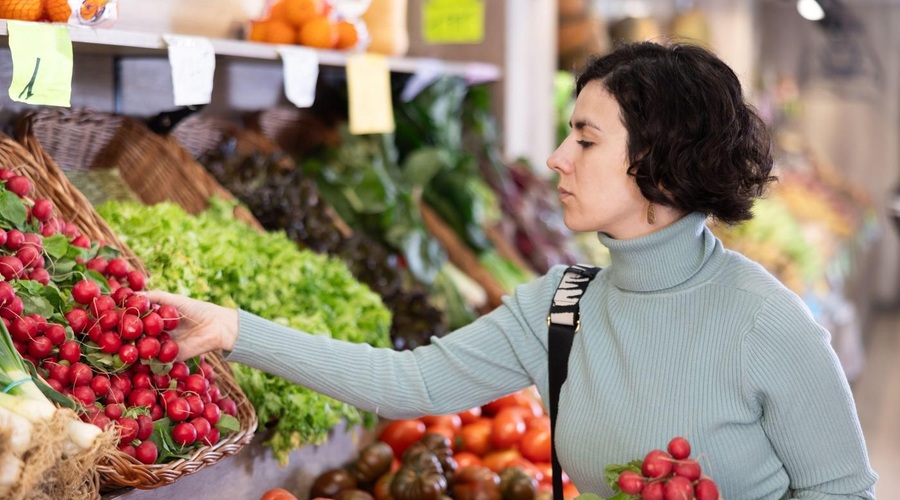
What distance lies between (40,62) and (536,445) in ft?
5.09

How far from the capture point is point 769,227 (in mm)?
6168

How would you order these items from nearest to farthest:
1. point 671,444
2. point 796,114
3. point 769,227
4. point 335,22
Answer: point 671,444 < point 335,22 < point 769,227 < point 796,114

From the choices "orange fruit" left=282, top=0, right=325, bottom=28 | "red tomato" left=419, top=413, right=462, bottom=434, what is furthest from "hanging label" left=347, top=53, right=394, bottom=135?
"red tomato" left=419, top=413, right=462, bottom=434

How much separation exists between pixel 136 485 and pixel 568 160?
909mm

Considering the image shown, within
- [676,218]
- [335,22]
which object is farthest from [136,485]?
[335,22]

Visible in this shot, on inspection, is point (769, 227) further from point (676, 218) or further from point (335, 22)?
point (676, 218)

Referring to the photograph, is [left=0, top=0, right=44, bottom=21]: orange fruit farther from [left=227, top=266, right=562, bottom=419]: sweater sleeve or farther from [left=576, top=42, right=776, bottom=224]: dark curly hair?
[left=576, top=42, right=776, bottom=224]: dark curly hair

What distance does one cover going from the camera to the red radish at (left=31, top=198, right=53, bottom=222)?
1.78m

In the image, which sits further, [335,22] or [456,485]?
[335,22]

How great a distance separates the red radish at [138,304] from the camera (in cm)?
160

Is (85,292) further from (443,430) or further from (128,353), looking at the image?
(443,430)

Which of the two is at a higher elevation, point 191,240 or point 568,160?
point 568,160

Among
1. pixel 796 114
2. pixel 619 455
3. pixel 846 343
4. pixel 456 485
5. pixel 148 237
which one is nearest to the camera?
pixel 619 455

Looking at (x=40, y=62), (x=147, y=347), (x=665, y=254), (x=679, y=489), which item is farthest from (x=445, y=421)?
(x=40, y=62)
